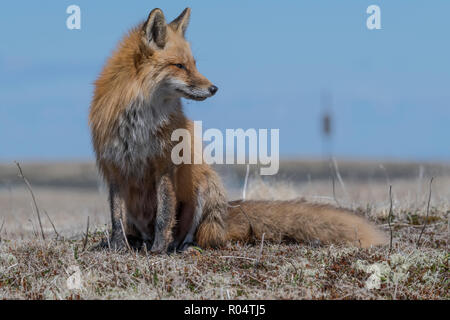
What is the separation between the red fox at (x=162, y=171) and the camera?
6.26m

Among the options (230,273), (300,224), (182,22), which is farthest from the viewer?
(300,224)

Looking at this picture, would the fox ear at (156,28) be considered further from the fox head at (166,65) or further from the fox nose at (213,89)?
the fox nose at (213,89)

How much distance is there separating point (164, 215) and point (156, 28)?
2.18 meters

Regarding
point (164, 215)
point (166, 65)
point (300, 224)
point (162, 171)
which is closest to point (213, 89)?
point (166, 65)

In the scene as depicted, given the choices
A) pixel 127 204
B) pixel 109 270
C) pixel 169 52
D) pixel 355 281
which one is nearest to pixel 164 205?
pixel 127 204

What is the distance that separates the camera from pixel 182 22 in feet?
22.2

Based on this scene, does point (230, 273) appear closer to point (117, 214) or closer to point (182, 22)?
point (117, 214)

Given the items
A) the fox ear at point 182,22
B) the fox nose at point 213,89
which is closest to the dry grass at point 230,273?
the fox nose at point 213,89

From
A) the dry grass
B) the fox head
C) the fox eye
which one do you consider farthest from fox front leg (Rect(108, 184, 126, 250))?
the fox eye

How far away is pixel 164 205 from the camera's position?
640 cm
